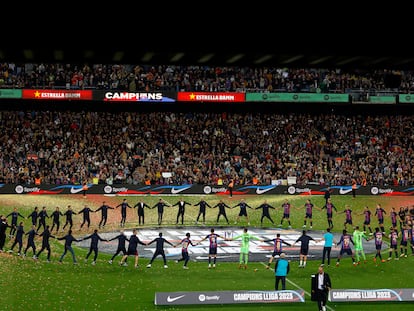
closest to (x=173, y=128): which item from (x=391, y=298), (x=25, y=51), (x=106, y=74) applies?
(x=106, y=74)

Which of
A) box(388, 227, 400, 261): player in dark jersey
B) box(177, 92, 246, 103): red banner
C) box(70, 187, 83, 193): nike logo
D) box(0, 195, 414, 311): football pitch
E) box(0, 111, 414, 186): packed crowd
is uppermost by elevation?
box(177, 92, 246, 103): red banner

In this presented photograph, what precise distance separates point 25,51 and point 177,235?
30.1 metres

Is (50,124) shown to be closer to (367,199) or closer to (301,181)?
A: (301,181)

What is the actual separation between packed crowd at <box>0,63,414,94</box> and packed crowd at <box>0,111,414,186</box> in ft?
12.2

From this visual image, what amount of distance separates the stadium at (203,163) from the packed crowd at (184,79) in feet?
0.43

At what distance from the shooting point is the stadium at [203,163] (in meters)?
30.0

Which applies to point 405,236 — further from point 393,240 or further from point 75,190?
point 75,190

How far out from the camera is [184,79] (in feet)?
171

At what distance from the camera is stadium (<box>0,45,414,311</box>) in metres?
30.0

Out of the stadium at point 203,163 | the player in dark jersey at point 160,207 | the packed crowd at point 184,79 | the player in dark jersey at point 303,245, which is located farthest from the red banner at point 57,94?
the player in dark jersey at point 303,245

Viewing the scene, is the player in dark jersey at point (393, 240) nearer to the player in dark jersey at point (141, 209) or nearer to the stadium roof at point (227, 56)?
the player in dark jersey at point (141, 209)

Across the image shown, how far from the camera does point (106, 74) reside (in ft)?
168

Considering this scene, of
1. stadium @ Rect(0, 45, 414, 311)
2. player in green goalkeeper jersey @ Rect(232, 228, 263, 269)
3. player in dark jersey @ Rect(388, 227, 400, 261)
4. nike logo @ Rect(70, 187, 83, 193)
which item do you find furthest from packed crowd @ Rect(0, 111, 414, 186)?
player in green goalkeeper jersey @ Rect(232, 228, 263, 269)

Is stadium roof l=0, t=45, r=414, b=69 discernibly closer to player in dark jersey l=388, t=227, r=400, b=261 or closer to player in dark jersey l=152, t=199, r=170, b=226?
player in dark jersey l=388, t=227, r=400, b=261
